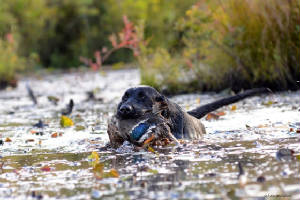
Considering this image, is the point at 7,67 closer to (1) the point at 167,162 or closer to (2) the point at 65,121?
(2) the point at 65,121

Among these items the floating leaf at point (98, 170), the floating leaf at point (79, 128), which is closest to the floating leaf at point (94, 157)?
the floating leaf at point (98, 170)

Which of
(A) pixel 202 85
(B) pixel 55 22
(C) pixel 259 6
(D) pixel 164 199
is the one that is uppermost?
(B) pixel 55 22

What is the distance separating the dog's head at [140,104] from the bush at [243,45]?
4.83m

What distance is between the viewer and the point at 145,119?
20.1 feet

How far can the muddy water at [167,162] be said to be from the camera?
4.34 m

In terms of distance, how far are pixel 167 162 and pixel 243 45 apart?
7048 millimetres

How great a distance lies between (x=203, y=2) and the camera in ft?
43.2

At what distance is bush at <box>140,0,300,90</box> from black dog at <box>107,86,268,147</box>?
455cm

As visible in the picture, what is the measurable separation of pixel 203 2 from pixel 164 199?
379 inches

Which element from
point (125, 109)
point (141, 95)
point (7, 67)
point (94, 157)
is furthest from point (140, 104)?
point (7, 67)

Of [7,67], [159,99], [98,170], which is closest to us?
[98,170]

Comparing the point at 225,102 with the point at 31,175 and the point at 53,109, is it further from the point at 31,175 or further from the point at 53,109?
the point at 53,109

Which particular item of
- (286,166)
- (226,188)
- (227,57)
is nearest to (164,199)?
(226,188)

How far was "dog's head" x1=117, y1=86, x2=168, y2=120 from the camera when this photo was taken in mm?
6021
